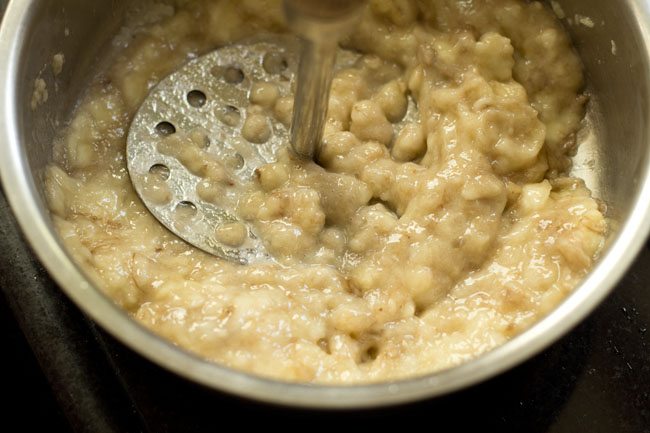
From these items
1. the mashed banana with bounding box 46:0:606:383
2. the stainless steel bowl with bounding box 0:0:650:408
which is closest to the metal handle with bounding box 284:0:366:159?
the mashed banana with bounding box 46:0:606:383

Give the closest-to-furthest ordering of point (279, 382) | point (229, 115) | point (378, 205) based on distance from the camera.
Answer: point (279, 382)
point (378, 205)
point (229, 115)

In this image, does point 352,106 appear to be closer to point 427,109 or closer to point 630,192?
point 427,109

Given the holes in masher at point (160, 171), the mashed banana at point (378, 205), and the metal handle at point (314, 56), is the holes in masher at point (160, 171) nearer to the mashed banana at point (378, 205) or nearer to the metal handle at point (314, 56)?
the mashed banana at point (378, 205)

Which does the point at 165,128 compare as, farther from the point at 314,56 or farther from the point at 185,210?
the point at 314,56

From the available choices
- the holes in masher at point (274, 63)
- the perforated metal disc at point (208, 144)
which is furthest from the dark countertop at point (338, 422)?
the holes in masher at point (274, 63)

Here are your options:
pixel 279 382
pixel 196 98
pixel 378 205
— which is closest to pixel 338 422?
pixel 279 382

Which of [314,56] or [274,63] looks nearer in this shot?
[314,56]
